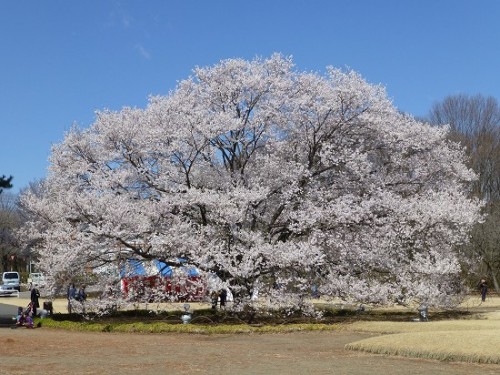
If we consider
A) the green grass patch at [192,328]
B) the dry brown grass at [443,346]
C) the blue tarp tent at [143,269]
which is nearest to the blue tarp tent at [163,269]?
the blue tarp tent at [143,269]

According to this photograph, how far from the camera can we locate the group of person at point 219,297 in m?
23.3

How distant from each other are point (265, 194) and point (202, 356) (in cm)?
888

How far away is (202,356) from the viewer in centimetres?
1526

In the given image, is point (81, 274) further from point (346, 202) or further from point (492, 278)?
point (492, 278)

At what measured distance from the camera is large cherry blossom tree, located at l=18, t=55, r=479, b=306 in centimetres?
2306

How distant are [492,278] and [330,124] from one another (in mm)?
23354

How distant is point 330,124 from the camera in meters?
24.9

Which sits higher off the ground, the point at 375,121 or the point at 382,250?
the point at 375,121

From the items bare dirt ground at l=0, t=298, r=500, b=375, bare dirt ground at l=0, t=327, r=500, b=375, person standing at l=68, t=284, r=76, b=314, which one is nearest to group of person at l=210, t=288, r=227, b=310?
bare dirt ground at l=0, t=298, r=500, b=375

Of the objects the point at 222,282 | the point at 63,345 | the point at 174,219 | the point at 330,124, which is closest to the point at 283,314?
the point at 222,282

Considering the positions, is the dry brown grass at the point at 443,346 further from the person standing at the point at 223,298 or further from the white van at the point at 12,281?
the white van at the point at 12,281

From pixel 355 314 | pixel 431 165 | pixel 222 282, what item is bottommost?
pixel 355 314

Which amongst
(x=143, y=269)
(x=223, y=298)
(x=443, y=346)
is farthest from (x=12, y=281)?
(x=443, y=346)

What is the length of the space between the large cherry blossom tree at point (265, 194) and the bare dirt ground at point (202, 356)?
3.36m
